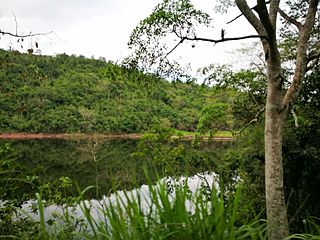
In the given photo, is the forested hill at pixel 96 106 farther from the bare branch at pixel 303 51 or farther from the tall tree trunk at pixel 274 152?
the tall tree trunk at pixel 274 152

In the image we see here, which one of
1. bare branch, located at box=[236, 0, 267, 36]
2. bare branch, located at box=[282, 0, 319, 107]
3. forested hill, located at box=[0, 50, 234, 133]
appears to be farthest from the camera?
forested hill, located at box=[0, 50, 234, 133]

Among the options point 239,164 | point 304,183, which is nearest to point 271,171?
point 304,183

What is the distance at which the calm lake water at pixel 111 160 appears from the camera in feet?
3.54

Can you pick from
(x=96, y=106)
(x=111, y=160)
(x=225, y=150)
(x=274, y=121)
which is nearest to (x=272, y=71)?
(x=274, y=121)

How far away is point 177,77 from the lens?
6336 mm

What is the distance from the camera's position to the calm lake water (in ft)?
3.54

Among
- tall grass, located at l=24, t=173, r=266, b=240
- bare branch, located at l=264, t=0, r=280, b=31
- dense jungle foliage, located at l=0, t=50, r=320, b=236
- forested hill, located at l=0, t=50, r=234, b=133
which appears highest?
forested hill, located at l=0, t=50, r=234, b=133

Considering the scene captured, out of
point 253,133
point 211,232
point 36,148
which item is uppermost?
point 36,148

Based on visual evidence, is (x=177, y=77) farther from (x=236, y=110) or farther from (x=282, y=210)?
(x=236, y=110)

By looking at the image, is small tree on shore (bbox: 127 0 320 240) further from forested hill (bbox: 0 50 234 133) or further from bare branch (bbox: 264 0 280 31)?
forested hill (bbox: 0 50 234 133)

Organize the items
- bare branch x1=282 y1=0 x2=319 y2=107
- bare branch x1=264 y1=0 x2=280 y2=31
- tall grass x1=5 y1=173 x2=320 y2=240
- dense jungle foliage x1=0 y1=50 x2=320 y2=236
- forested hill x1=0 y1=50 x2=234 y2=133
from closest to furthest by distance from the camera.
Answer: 1. tall grass x1=5 y1=173 x2=320 y2=240
2. dense jungle foliage x1=0 y1=50 x2=320 y2=236
3. bare branch x1=264 y1=0 x2=280 y2=31
4. bare branch x1=282 y1=0 x2=319 y2=107
5. forested hill x1=0 y1=50 x2=234 y2=133

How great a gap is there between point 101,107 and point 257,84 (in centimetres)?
4315

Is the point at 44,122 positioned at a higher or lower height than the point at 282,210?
higher

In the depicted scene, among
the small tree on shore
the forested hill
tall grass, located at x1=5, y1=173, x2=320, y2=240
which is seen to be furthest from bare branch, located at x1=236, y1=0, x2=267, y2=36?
the forested hill
